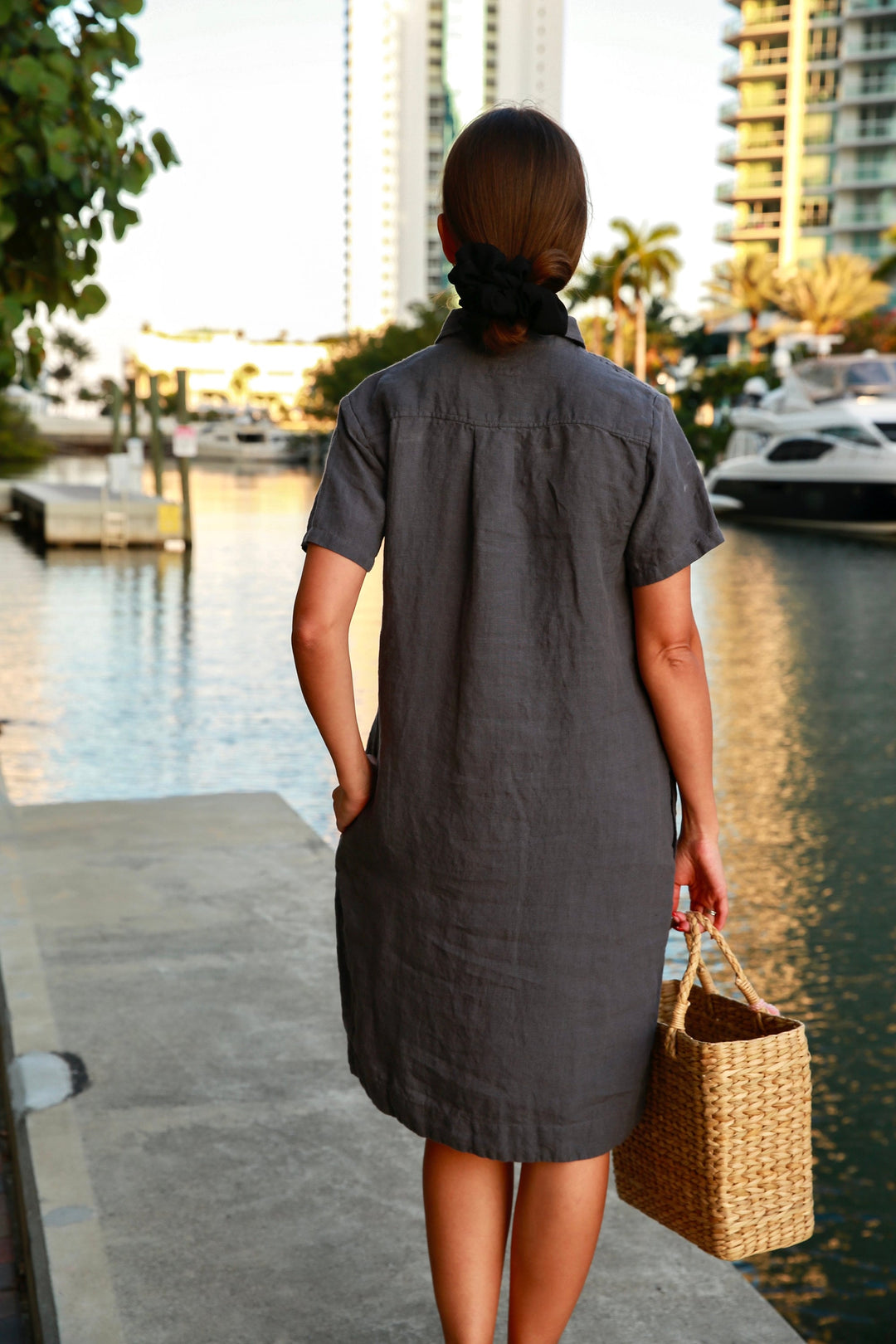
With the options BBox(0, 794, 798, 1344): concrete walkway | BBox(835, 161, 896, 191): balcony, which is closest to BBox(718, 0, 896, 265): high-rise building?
BBox(835, 161, 896, 191): balcony

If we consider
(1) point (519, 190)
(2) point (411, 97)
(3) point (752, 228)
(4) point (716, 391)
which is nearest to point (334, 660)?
(1) point (519, 190)

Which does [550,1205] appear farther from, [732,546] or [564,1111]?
[732,546]

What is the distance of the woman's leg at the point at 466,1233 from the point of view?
72.0 inches

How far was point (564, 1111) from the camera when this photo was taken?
172cm

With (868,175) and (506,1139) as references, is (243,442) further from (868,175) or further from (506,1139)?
(506,1139)

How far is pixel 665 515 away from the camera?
1631mm

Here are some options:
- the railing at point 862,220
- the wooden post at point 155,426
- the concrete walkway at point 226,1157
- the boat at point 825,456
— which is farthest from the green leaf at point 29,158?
the railing at point 862,220

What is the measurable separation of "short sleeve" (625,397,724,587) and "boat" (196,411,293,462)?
70.4 meters

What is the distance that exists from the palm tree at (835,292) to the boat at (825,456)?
28.1 metres

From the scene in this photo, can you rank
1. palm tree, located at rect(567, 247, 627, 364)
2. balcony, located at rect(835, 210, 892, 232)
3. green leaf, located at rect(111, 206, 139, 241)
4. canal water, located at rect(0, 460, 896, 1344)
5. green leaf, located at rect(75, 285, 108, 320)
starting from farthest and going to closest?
1. balcony, located at rect(835, 210, 892, 232)
2. palm tree, located at rect(567, 247, 627, 364)
3. green leaf, located at rect(75, 285, 108, 320)
4. green leaf, located at rect(111, 206, 139, 241)
5. canal water, located at rect(0, 460, 896, 1344)

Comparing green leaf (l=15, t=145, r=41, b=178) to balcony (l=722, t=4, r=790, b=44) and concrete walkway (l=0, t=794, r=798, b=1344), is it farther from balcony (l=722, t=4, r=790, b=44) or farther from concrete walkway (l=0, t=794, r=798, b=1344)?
balcony (l=722, t=4, r=790, b=44)

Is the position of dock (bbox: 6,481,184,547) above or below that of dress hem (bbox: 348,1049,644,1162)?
below

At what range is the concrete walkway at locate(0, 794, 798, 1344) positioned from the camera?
2186 millimetres

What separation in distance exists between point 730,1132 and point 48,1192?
1293 millimetres
